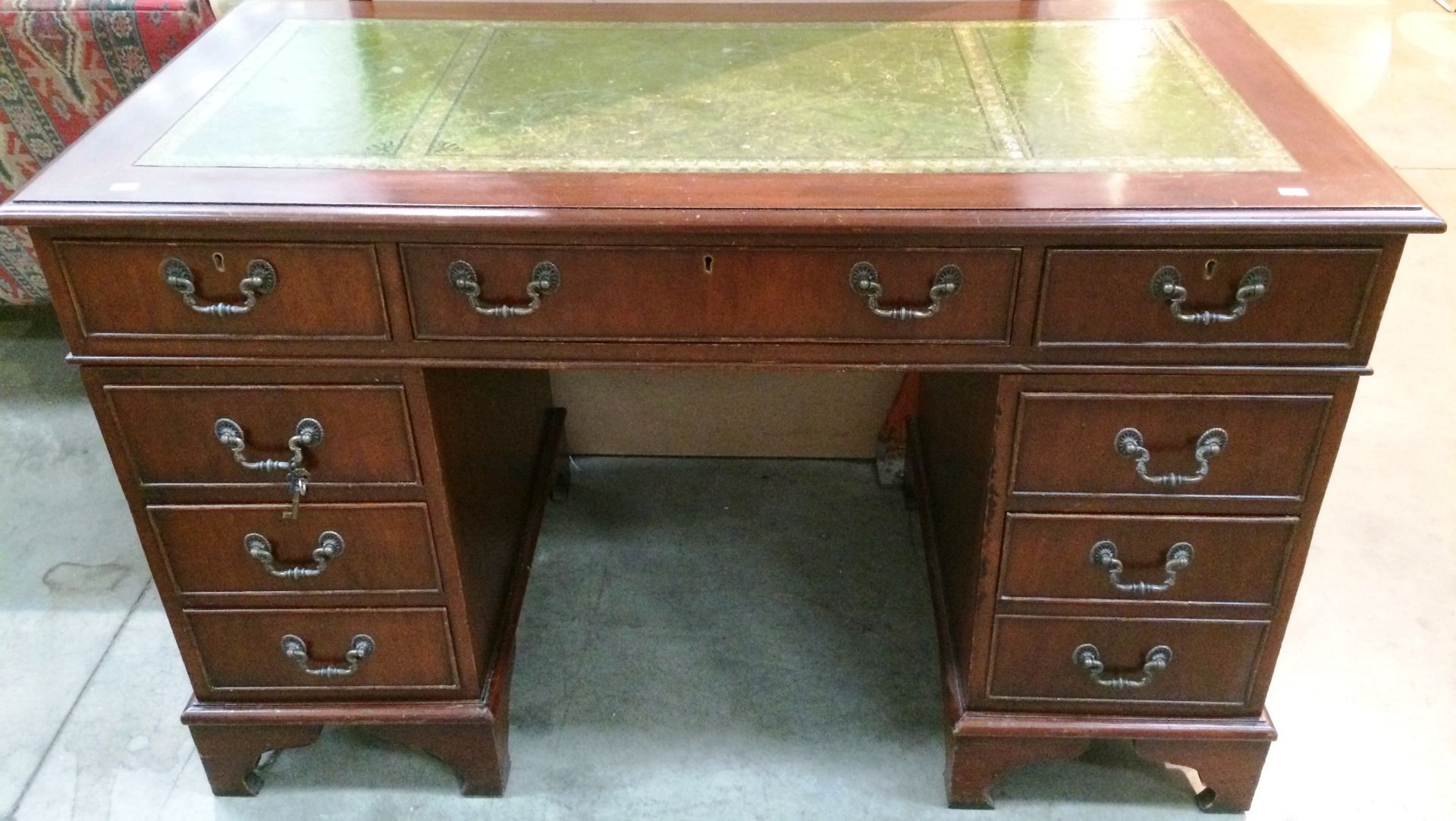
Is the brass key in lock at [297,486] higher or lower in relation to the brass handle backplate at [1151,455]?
lower

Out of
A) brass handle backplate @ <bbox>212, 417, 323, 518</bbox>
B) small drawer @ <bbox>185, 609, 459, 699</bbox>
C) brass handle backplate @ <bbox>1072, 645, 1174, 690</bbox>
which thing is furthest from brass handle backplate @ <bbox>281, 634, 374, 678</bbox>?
brass handle backplate @ <bbox>1072, 645, 1174, 690</bbox>

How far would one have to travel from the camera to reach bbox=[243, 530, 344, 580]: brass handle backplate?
126 centimetres

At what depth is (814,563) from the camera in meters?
1.85

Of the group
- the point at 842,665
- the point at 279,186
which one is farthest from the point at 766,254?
the point at 842,665

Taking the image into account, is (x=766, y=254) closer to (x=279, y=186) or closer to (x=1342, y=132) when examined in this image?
(x=279, y=186)

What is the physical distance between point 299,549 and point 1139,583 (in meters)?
0.93

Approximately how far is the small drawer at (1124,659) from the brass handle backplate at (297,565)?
754 millimetres

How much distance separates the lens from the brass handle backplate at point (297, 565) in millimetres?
1258

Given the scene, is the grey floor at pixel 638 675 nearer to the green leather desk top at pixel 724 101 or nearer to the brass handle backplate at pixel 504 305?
the brass handle backplate at pixel 504 305

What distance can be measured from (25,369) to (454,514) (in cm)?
157

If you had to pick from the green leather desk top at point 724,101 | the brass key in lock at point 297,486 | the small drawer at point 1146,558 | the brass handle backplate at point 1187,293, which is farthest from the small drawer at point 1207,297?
the brass key in lock at point 297,486

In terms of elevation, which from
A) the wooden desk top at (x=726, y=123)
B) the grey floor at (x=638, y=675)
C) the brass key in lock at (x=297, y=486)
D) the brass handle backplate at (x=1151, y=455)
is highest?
Answer: the wooden desk top at (x=726, y=123)

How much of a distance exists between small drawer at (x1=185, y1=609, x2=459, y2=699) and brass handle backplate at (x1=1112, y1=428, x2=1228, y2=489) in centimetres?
78

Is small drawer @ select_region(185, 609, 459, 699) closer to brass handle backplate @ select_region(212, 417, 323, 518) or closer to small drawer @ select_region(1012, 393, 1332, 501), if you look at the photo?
brass handle backplate @ select_region(212, 417, 323, 518)
